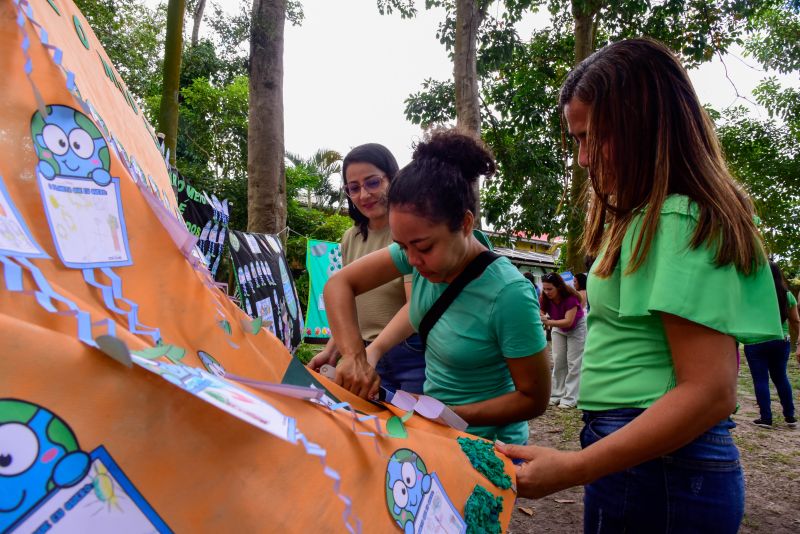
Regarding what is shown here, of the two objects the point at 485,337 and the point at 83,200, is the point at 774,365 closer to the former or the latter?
the point at 485,337

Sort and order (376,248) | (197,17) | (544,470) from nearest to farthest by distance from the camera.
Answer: (544,470) → (376,248) → (197,17)

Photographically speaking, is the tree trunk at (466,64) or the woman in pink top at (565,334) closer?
the tree trunk at (466,64)

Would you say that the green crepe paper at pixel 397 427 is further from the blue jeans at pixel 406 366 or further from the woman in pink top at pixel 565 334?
the woman in pink top at pixel 565 334

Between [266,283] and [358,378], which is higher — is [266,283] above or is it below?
below

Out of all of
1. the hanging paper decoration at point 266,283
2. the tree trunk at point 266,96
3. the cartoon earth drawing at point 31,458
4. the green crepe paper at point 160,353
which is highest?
the tree trunk at point 266,96

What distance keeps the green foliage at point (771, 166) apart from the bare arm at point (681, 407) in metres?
12.2

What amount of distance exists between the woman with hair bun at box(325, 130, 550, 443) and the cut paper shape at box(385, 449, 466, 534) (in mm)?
405

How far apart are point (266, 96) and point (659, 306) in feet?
15.8

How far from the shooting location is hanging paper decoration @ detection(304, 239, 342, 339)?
6.65 metres

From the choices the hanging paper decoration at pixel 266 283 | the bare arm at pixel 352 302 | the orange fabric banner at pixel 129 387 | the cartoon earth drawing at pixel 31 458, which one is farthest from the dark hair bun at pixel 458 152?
the hanging paper decoration at pixel 266 283

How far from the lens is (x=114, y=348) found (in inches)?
23.1

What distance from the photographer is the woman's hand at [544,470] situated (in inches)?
42.7

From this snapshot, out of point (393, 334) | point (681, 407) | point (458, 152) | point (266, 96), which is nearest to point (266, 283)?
point (266, 96)

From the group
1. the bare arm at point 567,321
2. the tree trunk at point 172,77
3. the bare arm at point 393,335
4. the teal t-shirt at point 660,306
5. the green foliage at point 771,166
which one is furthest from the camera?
the green foliage at point 771,166
